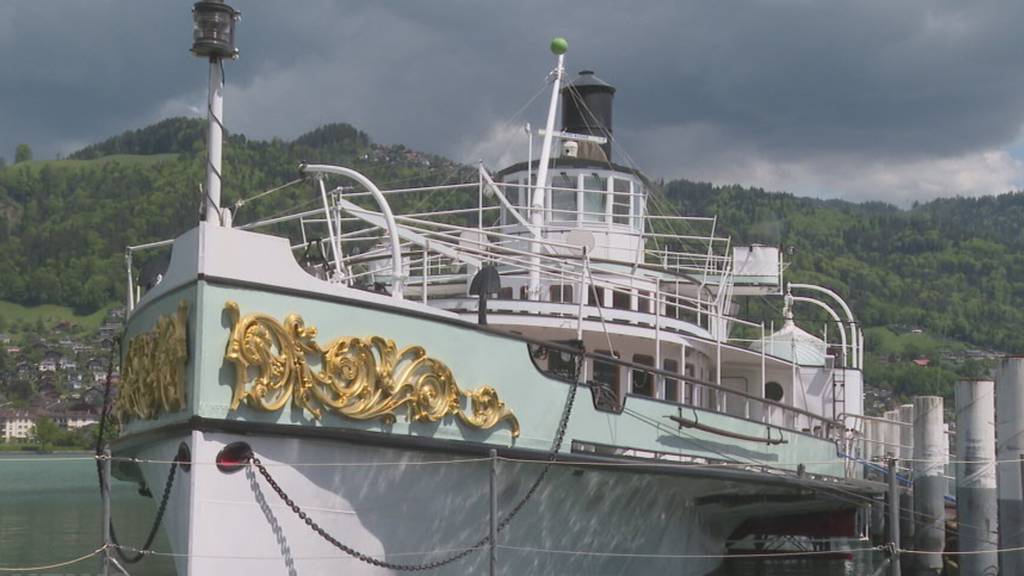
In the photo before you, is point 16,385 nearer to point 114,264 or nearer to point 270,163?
point 114,264

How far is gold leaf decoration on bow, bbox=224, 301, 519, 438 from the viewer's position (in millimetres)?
11719

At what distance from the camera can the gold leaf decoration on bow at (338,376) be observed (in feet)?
38.4

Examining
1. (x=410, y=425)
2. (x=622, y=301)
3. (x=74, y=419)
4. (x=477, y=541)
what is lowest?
(x=74, y=419)

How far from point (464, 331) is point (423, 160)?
6717 inches

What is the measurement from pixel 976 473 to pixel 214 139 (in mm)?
11690

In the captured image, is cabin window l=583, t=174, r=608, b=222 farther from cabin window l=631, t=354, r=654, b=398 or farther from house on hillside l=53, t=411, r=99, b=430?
house on hillside l=53, t=411, r=99, b=430

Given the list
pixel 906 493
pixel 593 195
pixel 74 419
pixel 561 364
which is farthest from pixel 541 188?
pixel 74 419

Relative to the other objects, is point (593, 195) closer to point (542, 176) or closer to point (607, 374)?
point (542, 176)

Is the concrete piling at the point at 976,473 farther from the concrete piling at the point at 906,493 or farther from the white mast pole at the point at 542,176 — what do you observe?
the white mast pole at the point at 542,176

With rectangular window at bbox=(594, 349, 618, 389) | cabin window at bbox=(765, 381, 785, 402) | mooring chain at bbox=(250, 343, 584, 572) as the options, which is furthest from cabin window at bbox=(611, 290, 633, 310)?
mooring chain at bbox=(250, 343, 584, 572)

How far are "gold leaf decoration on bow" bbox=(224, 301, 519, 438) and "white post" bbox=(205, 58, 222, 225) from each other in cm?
105

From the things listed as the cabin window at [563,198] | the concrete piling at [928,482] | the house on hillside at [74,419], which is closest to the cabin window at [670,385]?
the cabin window at [563,198]

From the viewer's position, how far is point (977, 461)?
59.8 feet

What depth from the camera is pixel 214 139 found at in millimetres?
12414
